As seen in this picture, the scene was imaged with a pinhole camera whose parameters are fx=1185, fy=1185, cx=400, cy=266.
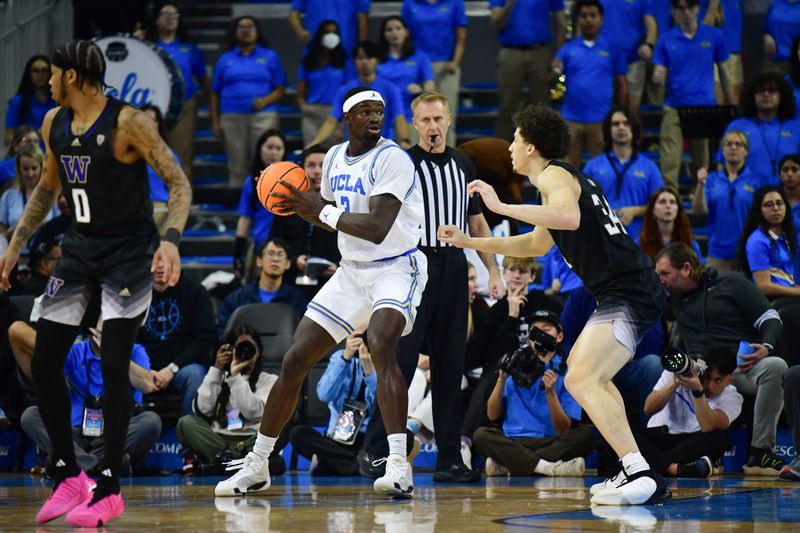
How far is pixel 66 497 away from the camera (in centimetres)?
508

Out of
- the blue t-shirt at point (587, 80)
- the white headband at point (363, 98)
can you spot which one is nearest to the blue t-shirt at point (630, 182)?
the blue t-shirt at point (587, 80)

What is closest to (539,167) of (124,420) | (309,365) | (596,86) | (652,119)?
(309,365)

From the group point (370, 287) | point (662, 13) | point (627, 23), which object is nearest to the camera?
point (370, 287)

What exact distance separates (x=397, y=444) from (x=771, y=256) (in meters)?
4.48

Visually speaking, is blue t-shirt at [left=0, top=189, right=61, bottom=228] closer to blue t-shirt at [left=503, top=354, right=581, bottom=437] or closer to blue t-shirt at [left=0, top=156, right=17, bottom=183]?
blue t-shirt at [left=0, top=156, right=17, bottom=183]

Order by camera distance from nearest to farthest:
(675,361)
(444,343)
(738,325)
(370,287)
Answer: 1. (370,287)
2. (675,361)
3. (444,343)
4. (738,325)

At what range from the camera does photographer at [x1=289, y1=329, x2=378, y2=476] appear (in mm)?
8523

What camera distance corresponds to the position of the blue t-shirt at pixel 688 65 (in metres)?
12.2

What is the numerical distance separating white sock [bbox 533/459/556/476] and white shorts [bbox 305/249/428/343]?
2626 millimetres

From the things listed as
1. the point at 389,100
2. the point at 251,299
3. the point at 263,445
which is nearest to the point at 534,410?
the point at 251,299

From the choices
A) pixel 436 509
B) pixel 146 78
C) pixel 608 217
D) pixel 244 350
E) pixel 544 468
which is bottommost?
pixel 544 468

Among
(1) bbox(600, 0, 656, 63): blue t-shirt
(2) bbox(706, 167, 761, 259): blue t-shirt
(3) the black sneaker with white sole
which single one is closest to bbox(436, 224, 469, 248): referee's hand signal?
(3) the black sneaker with white sole

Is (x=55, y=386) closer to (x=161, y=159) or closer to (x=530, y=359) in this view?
(x=161, y=159)

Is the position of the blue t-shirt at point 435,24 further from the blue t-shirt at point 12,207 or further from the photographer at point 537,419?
the photographer at point 537,419
